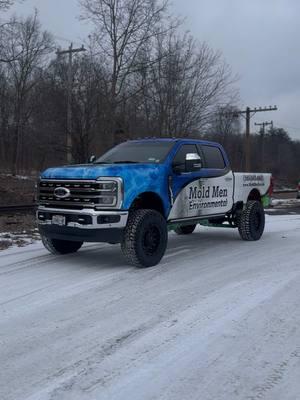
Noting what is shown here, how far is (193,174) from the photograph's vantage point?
27.6ft

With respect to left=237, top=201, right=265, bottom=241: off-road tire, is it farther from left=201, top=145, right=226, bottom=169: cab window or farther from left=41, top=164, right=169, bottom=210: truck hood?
left=41, top=164, right=169, bottom=210: truck hood

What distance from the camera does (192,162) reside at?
806 centimetres

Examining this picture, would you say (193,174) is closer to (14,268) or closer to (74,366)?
(14,268)

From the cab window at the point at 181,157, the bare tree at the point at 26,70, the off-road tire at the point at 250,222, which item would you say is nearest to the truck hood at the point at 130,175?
the cab window at the point at 181,157

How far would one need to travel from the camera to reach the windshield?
26.6 ft

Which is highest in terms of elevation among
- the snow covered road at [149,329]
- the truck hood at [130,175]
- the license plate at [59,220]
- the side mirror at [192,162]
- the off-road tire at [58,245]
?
the side mirror at [192,162]

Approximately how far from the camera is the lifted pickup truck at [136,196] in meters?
6.96

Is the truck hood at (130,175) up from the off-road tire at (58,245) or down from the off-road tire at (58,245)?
up

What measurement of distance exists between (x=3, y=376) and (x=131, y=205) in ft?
12.4

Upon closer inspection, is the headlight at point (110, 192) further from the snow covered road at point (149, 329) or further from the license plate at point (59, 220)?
the snow covered road at point (149, 329)

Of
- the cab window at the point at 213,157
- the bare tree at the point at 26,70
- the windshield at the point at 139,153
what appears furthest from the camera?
the bare tree at the point at 26,70

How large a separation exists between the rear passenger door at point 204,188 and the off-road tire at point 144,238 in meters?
0.55

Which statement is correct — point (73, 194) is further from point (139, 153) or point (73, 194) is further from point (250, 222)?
point (250, 222)

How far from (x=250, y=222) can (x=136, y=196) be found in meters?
3.66
